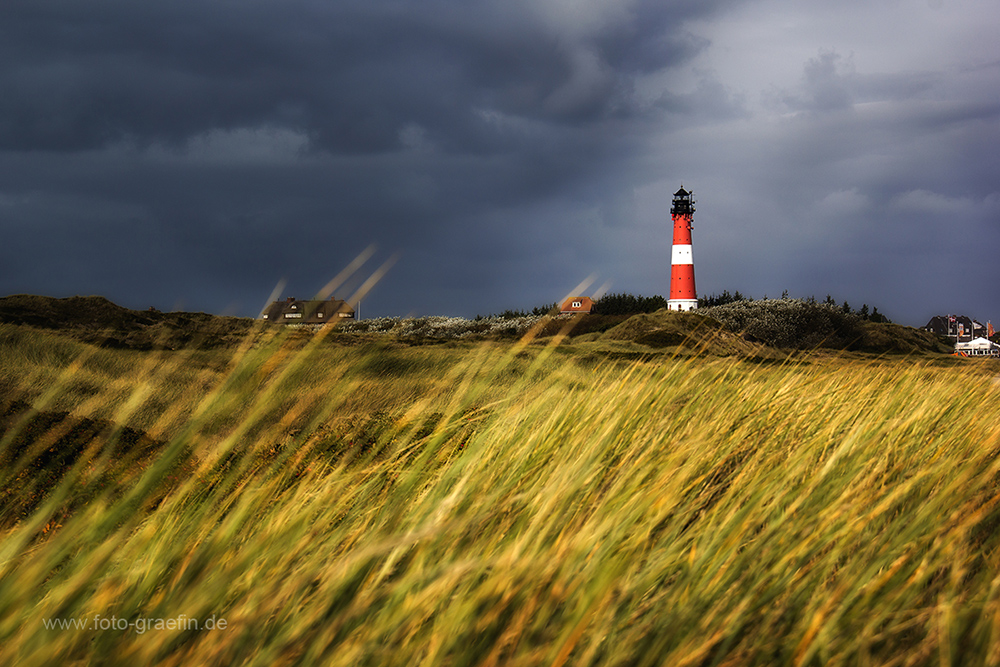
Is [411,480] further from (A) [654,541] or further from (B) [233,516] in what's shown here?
(A) [654,541]

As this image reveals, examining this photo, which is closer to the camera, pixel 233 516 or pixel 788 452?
pixel 233 516

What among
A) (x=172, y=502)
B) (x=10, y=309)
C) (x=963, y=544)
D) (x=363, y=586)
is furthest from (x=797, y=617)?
(x=10, y=309)

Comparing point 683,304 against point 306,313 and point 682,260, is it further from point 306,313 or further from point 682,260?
point 306,313

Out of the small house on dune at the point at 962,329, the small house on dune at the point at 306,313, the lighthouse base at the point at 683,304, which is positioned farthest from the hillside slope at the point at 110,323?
the small house on dune at the point at 962,329

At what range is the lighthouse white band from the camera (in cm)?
3256

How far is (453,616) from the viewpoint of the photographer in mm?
1309

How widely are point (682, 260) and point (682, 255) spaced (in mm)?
283

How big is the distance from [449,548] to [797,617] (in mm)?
817

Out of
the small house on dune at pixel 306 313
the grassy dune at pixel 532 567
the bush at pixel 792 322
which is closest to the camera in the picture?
the grassy dune at pixel 532 567

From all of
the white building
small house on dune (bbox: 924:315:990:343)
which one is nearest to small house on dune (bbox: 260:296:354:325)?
the white building

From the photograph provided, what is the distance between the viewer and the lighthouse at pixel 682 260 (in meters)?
31.9

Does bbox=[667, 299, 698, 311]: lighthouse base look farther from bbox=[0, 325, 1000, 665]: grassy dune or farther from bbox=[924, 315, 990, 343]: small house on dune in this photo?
bbox=[0, 325, 1000, 665]: grassy dune

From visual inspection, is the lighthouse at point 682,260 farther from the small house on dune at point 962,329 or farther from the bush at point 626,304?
the small house on dune at point 962,329

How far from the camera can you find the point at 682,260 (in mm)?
32594
